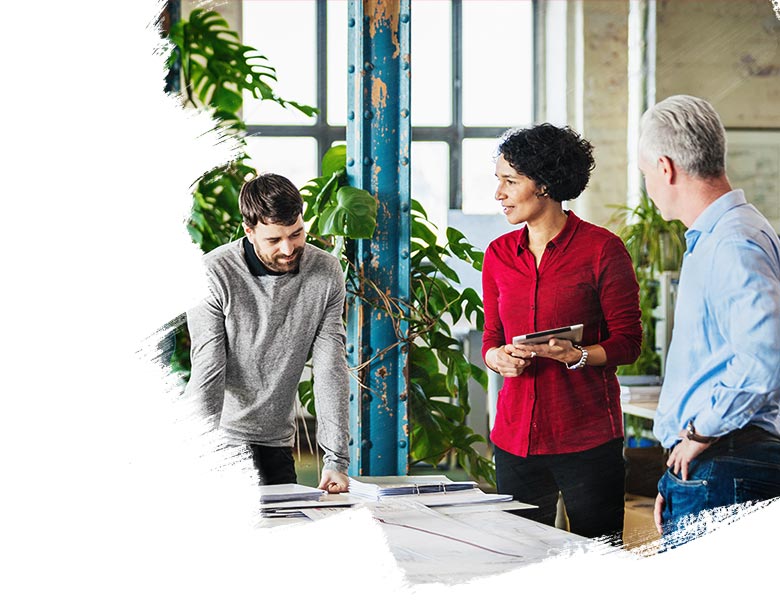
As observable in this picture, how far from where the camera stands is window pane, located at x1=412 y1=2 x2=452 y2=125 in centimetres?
Result: 115

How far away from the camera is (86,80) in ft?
2.95

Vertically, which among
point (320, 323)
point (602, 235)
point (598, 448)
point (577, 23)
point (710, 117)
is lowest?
point (598, 448)

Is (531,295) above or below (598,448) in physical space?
above

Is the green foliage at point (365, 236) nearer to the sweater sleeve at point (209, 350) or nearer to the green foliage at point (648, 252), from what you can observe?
the sweater sleeve at point (209, 350)

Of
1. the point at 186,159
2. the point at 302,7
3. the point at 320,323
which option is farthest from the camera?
the point at 320,323

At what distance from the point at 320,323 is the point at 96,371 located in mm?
434

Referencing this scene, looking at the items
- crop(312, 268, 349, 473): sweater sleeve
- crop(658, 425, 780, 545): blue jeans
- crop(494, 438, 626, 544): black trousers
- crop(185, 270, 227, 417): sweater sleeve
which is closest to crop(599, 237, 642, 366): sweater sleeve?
crop(494, 438, 626, 544): black trousers

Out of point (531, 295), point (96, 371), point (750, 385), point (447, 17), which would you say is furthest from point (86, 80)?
point (750, 385)

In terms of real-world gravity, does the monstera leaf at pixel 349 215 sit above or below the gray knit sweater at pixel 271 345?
above

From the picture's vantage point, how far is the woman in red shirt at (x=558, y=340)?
1.13m

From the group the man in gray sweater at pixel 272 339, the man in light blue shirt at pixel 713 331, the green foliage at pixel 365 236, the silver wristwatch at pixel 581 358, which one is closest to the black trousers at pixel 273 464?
the man in gray sweater at pixel 272 339

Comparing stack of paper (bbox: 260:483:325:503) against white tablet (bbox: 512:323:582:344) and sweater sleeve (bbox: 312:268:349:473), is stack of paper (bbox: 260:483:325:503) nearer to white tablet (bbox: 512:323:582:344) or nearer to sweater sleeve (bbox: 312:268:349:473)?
sweater sleeve (bbox: 312:268:349:473)

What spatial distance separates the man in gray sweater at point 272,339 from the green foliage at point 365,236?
0.05 meters

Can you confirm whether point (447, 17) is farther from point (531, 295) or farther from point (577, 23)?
point (531, 295)
